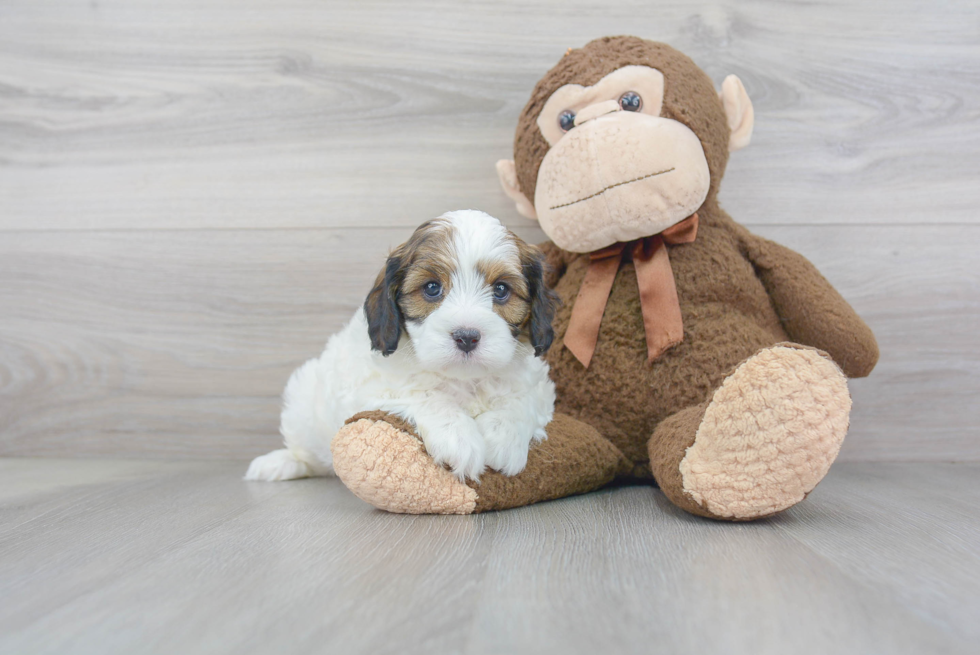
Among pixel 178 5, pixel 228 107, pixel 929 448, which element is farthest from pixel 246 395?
pixel 929 448

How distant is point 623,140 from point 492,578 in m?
0.92

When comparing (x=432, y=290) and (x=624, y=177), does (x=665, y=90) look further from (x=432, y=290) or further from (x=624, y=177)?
(x=432, y=290)

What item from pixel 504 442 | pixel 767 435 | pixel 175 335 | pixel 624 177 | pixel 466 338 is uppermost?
pixel 624 177

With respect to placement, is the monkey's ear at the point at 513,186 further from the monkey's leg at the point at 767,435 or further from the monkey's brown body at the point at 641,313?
the monkey's leg at the point at 767,435

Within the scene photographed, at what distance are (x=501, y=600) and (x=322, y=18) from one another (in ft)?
5.81

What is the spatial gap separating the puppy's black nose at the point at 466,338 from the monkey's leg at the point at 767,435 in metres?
0.43

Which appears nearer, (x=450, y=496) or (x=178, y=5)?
(x=450, y=496)

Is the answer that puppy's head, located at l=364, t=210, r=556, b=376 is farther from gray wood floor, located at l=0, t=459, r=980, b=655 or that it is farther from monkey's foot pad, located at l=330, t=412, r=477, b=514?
gray wood floor, located at l=0, t=459, r=980, b=655

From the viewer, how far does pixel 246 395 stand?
2.03m

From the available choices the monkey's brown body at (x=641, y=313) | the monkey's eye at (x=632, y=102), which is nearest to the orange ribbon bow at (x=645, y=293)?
the monkey's brown body at (x=641, y=313)

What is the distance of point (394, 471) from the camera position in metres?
1.22

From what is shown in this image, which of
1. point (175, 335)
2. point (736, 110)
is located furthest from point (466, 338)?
point (175, 335)

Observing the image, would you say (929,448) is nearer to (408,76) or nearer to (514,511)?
(514,511)

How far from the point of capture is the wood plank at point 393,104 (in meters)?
1.90
